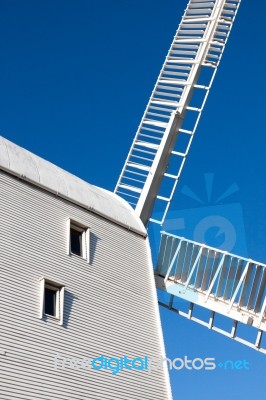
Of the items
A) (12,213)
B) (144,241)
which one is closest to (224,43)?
(144,241)

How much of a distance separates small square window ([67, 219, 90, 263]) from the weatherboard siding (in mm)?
172

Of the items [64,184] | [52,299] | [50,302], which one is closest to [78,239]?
[64,184]

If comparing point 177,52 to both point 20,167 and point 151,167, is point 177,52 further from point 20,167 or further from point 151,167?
point 20,167

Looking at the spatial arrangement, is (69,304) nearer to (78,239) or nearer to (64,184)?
(78,239)

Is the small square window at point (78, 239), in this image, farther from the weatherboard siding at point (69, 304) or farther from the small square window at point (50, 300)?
the small square window at point (50, 300)

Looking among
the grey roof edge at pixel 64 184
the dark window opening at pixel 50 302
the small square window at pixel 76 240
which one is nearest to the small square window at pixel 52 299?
the dark window opening at pixel 50 302

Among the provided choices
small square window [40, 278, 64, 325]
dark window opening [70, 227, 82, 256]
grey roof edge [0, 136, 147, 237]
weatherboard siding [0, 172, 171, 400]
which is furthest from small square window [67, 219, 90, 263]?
small square window [40, 278, 64, 325]

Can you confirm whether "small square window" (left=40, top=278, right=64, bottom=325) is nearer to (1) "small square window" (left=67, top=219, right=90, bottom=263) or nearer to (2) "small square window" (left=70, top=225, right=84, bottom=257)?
(1) "small square window" (left=67, top=219, right=90, bottom=263)

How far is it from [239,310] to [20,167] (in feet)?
21.4

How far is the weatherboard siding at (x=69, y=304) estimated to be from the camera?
2009cm

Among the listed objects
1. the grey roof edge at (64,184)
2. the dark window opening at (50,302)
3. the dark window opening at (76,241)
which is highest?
the grey roof edge at (64,184)

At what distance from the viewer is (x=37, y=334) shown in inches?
816

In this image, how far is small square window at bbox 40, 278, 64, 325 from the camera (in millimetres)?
21603

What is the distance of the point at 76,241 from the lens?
24688mm
